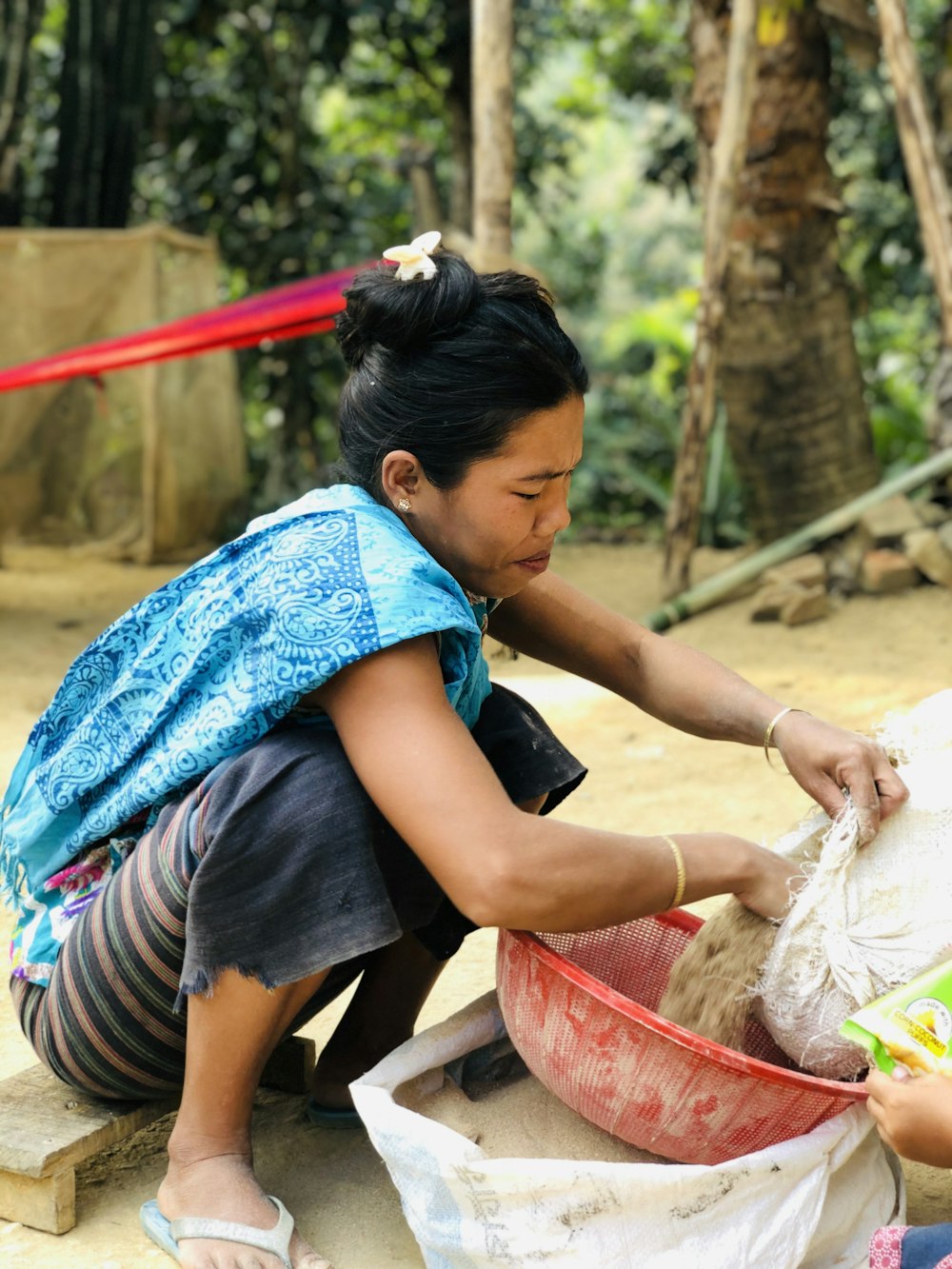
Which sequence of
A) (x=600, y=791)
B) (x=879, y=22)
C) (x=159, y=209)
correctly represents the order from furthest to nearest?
1. (x=159, y=209)
2. (x=879, y=22)
3. (x=600, y=791)

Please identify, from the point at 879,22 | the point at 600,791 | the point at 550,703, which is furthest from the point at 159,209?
the point at 600,791

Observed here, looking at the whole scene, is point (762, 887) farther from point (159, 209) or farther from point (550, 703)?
point (159, 209)

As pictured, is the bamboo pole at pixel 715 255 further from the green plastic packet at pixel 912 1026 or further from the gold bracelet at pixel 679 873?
the green plastic packet at pixel 912 1026

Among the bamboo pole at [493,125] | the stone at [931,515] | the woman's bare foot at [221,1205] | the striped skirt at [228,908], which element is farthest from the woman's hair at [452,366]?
the stone at [931,515]

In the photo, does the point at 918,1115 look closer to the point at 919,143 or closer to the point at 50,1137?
the point at 50,1137

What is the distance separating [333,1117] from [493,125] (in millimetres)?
4079

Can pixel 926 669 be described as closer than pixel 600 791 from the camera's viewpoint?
No

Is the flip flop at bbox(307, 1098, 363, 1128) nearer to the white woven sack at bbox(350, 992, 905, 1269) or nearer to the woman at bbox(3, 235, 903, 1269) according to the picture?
the woman at bbox(3, 235, 903, 1269)

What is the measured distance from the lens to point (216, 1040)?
5.15 ft

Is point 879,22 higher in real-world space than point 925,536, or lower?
higher

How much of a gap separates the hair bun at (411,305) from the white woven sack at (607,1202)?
0.86 m

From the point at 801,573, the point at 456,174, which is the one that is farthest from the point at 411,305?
the point at 456,174

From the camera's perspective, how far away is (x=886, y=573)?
5.11 meters

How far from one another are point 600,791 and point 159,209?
20.4 ft
